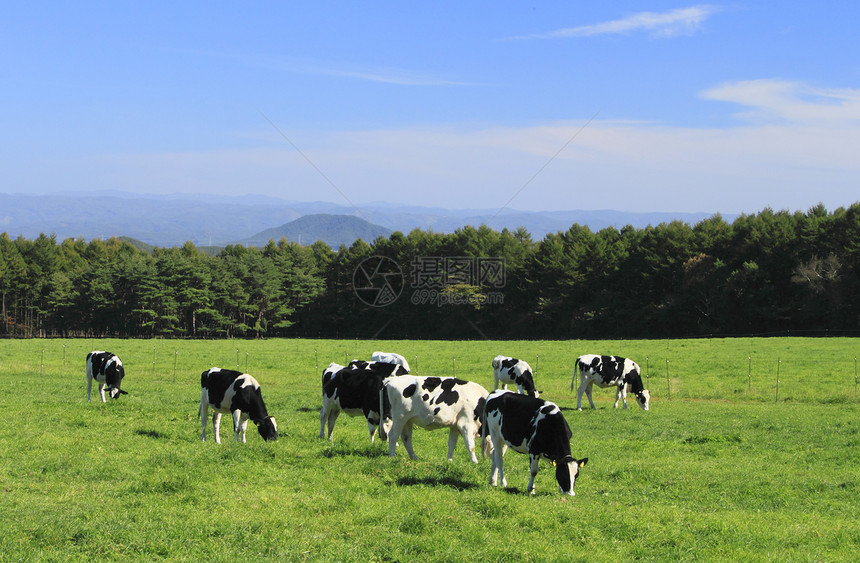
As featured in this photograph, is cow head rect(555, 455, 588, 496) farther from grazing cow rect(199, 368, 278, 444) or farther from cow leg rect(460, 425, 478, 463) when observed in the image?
grazing cow rect(199, 368, 278, 444)

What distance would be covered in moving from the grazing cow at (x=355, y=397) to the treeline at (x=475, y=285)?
57963 millimetres

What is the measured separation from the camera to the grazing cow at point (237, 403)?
1599 centimetres

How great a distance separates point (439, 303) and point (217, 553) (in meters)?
76.5

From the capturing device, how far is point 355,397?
1631 centimetres

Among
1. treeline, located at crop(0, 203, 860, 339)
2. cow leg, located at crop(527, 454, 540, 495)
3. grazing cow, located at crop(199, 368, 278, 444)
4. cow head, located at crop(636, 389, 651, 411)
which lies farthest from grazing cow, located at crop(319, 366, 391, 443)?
treeline, located at crop(0, 203, 860, 339)

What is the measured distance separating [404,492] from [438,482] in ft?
3.12

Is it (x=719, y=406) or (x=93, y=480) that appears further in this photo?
(x=719, y=406)

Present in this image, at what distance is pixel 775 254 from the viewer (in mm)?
67062

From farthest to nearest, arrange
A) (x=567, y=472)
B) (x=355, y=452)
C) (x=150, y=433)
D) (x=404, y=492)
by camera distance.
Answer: (x=150, y=433) → (x=355, y=452) → (x=567, y=472) → (x=404, y=492)

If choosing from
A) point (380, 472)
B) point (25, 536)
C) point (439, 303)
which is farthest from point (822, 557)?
point (439, 303)

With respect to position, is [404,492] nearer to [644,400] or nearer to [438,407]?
[438,407]

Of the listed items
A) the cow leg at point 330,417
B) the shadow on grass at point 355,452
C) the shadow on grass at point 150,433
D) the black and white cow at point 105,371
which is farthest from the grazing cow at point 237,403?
the black and white cow at point 105,371

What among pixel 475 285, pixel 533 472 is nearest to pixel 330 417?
pixel 533 472

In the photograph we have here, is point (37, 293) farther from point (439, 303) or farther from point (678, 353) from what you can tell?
point (678, 353)
